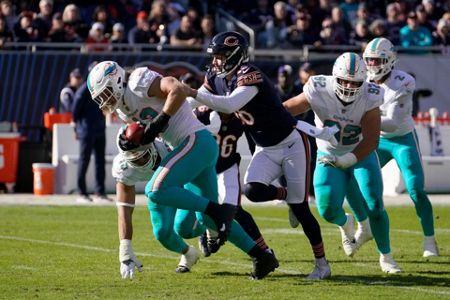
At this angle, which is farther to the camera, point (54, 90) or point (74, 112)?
point (54, 90)

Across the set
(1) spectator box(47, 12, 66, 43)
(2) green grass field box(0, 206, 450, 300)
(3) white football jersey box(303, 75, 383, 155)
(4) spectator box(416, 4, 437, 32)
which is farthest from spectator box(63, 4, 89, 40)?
(3) white football jersey box(303, 75, 383, 155)

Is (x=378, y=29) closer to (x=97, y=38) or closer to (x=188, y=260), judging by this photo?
(x=97, y=38)

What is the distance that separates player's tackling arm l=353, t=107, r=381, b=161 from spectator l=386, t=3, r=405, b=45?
1082 centimetres

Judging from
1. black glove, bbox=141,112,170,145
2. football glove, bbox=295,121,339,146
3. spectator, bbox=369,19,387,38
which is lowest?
football glove, bbox=295,121,339,146

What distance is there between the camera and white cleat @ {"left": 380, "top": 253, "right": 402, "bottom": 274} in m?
7.93

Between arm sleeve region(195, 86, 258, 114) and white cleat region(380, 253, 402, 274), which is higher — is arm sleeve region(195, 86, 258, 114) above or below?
above

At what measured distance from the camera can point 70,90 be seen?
15211 mm

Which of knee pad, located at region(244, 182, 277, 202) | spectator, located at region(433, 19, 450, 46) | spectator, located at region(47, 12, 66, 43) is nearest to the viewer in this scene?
knee pad, located at region(244, 182, 277, 202)

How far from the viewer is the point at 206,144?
732 centimetres

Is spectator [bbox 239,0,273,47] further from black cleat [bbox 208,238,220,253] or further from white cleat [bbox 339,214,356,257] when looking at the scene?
black cleat [bbox 208,238,220,253]

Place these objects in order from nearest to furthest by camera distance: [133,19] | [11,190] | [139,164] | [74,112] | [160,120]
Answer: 1. [160,120]
2. [139,164]
3. [74,112]
4. [11,190]
5. [133,19]

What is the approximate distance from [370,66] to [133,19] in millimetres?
10010

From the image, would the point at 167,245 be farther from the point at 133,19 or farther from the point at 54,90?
the point at 133,19

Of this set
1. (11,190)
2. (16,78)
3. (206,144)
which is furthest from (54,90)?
(206,144)
